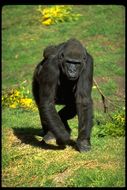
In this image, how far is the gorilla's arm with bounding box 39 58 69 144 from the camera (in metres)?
7.60

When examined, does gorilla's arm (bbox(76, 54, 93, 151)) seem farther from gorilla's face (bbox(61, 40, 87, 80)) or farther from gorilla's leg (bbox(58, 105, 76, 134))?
gorilla's leg (bbox(58, 105, 76, 134))

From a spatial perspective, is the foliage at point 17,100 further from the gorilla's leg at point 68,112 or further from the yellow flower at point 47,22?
the yellow flower at point 47,22

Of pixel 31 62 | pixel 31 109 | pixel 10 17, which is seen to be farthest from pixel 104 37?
pixel 31 109

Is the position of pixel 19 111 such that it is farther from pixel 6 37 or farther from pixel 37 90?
pixel 6 37

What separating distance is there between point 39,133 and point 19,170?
7.36 feet

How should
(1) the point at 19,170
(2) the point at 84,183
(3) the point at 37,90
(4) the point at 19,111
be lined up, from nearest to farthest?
1. (2) the point at 84,183
2. (1) the point at 19,170
3. (3) the point at 37,90
4. (4) the point at 19,111

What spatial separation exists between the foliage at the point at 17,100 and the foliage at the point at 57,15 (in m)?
6.19

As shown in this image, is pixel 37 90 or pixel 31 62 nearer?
pixel 37 90

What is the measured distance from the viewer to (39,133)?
30.1 feet

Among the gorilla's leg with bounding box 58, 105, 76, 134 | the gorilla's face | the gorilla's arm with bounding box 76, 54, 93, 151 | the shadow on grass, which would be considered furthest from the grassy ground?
the gorilla's face

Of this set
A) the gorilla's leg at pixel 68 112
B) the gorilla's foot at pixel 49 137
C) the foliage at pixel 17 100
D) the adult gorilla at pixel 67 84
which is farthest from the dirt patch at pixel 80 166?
the foliage at pixel 17 100

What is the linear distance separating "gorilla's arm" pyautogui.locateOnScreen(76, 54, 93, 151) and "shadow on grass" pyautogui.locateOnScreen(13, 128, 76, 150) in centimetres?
39


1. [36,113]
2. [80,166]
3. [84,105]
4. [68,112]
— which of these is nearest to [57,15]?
[36,113]

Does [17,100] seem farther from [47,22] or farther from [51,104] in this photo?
[47,22]
